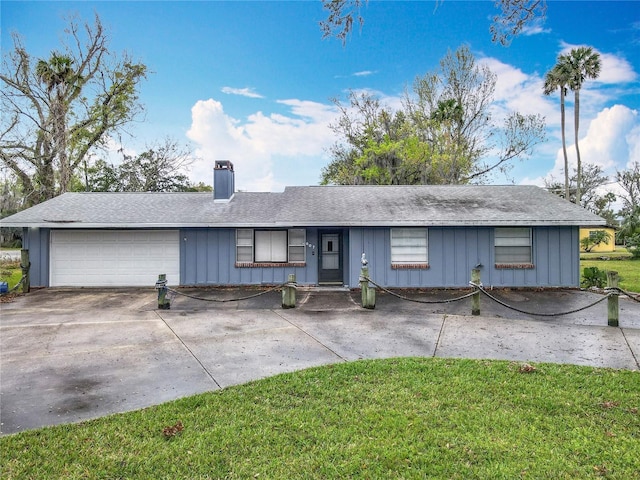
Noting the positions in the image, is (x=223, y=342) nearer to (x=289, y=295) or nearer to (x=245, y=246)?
(x=289, y=295)

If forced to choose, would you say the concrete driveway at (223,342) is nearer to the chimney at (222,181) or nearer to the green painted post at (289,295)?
the green painted post at (289,295)

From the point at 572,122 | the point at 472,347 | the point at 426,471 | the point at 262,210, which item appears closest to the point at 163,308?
the point at 262,210

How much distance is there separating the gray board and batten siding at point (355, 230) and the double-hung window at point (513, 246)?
13cm

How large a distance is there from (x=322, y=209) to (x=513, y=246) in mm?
6377

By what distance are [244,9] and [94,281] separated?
10090 mm

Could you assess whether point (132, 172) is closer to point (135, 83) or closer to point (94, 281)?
point (135, 83)

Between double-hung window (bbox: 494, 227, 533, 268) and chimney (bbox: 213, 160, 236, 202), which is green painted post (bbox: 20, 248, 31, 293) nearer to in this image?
chimney (bbox: 213, 160, 236, 202)

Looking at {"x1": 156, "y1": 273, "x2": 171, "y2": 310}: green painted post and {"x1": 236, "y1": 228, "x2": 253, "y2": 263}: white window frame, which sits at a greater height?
{"x1": 236, "y1": 228, "x2": 253, "y2": 263}: white window frame

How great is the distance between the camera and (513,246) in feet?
41.4

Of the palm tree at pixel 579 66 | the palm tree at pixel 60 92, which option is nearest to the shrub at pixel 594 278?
the palm tree at pixel 579 66

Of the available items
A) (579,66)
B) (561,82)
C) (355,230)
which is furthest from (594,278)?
(579,66)

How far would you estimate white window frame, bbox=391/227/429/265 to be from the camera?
12.6m

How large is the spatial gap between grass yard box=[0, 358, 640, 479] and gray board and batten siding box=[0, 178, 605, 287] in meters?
7.59

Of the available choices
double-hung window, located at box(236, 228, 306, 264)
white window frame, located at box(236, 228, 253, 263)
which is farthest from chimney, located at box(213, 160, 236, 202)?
double-hung window, located at box(236, 228, 306, 264)
